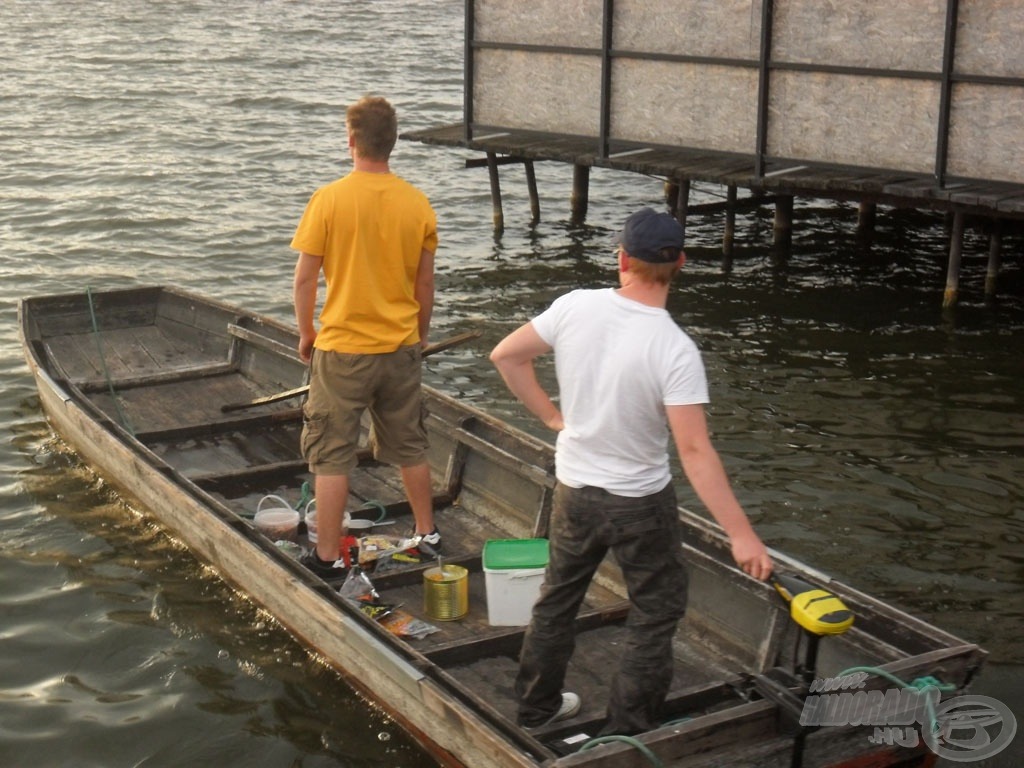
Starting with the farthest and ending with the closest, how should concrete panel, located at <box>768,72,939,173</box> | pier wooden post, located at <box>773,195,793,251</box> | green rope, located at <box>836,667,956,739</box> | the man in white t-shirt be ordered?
pier wooden post, located at <box>773,195,793,251</box>, concrete panel, located at <box>768,72,939,173</box>, green rope, located at <box>836,667,956,739</box>, the man in white t-shirt

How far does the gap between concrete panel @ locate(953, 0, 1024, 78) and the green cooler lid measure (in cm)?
782

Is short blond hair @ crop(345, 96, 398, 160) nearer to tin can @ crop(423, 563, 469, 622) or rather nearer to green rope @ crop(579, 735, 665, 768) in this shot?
tin can @ crop(423, 563, 469, 622)

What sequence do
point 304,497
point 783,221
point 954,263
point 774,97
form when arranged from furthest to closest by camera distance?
point 783,221 < point 954,263 < point 774,97 < point 304,497

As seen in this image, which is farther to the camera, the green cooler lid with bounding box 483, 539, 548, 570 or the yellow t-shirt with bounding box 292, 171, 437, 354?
the green cooler lid with bounding box 483, 539, 548, 570

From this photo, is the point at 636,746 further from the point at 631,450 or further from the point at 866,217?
the point at 866,217

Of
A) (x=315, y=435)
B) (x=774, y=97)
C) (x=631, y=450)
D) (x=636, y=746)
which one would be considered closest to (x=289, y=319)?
(x=774, y=97)

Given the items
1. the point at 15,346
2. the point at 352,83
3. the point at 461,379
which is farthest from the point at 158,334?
the point at 352,83

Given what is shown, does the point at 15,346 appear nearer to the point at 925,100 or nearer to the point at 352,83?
the point at 925,100

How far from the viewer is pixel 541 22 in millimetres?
16359

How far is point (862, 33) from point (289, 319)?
6.87m

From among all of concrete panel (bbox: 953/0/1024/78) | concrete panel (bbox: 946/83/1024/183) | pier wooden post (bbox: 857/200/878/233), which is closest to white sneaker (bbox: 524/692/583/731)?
concrete panel (bbox: 946/83/1024/183)

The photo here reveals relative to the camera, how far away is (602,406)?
5.75m

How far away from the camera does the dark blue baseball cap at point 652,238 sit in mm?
5648

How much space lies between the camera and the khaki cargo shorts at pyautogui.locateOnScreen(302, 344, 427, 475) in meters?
7.77
